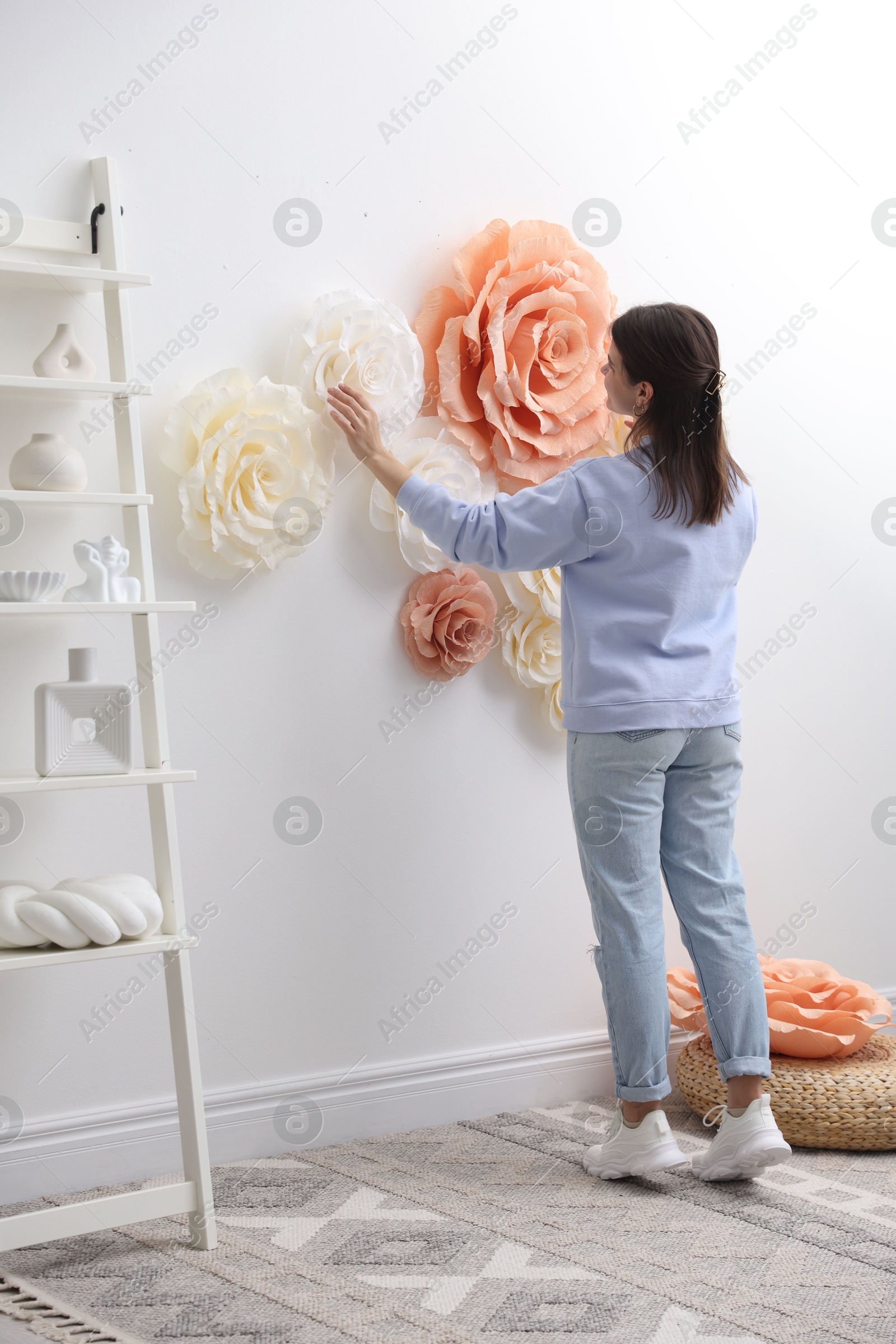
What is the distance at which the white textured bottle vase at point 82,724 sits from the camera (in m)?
1.54

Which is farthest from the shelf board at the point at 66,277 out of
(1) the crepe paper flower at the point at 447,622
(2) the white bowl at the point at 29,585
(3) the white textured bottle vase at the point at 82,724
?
(1) the crepe paper flower at the point at 447,622

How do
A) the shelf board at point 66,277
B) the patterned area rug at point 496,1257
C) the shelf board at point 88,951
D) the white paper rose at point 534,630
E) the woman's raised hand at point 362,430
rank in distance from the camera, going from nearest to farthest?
the patterned area rug at point 496,1257, the shelf board at point 88,951, the shelf board at point 66,277, the woman's raised hand at point 362,430, the white paper rose at point 534,630

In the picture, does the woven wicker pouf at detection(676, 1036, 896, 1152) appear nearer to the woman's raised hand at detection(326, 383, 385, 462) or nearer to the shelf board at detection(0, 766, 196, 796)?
the shelf board at detection(0, 766, 196, 796)

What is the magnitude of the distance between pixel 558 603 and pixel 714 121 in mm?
1068

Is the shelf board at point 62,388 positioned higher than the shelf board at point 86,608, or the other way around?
the shelf board at point 62,388

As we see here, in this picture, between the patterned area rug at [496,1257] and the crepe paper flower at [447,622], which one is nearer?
the patterned area rug at [496,1257]

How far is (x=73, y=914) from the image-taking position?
1485mm

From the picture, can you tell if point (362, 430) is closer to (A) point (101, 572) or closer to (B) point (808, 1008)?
(A) point (101, 572)

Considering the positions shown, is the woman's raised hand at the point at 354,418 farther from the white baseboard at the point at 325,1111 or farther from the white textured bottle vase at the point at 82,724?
the white baseboard at the point at 325,1111

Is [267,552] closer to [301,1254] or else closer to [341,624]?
[341,624]

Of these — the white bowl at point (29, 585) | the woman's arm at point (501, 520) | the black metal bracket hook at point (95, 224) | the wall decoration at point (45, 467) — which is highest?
the black metal bracket hook at point (95, 224)

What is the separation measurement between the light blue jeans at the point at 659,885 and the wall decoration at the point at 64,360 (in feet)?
2.97

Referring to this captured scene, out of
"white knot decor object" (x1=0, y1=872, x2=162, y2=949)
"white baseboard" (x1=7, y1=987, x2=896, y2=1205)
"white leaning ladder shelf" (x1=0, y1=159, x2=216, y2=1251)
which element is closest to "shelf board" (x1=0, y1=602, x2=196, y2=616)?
"white leaning ladder shelf" (x1=0, y1=159, x2=216, y2=1251)

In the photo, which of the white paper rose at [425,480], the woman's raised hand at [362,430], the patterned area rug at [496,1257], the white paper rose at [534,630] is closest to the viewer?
the patterned area rug at [496,1257]
